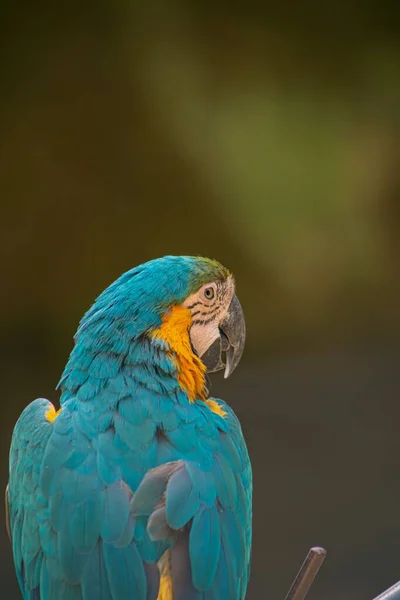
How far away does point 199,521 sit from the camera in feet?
3.75

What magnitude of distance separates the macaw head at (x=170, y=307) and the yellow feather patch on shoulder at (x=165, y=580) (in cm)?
33

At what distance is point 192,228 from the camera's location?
10.5ft

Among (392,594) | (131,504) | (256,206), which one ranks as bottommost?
(392,594)

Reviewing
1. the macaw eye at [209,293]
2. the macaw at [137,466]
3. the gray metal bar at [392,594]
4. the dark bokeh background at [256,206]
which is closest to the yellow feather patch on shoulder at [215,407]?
the macaw at [137,466]

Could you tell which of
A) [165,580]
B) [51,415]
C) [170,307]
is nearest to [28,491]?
[51,415]

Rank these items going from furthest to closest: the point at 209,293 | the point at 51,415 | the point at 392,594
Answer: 1. the point at 209,293
2. the point at 51,415
3. the point at 392,594

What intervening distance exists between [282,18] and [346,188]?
2.34 ft

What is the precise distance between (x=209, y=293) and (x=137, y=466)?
0.36m

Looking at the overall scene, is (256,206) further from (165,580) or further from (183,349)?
(165,580)

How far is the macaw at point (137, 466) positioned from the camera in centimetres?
111

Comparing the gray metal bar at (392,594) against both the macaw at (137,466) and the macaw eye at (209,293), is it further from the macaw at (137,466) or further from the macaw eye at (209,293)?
the macaw eye at (209,293)

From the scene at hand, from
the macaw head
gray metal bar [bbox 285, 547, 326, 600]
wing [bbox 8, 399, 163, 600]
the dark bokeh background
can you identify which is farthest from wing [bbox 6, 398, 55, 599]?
the dark bokeh background

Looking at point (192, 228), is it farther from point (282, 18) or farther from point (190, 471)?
point (190, 471)

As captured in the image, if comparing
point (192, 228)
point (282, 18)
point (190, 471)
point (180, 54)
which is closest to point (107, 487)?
point (190, 471)
